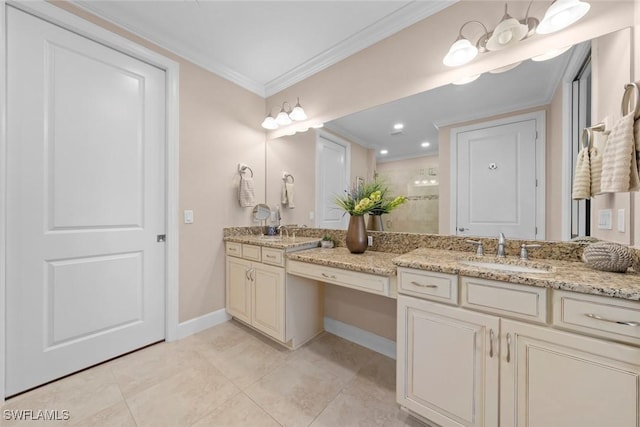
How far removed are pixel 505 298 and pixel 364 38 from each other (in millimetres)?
2074

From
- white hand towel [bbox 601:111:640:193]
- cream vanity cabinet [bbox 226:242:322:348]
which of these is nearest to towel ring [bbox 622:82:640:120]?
white hand towel [bbox 601:111:640:193]

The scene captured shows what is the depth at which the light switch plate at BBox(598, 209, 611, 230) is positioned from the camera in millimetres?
1163

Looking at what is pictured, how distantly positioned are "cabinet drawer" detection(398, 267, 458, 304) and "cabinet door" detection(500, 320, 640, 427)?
22cm

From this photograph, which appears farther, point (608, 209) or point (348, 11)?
point (348, 11)

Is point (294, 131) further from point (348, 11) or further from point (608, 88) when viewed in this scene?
point (608, 88)

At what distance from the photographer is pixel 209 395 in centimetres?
148

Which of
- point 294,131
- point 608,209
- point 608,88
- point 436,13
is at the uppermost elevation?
point 436,13

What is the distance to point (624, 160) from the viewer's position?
96 cm

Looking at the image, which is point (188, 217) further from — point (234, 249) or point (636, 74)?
point (636, 74)

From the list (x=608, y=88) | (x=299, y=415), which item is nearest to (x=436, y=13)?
(x=608, y=88)

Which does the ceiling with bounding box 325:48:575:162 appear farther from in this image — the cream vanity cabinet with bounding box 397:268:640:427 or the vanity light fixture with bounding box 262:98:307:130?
the cream vanity cabinet with bounding box 397:268:640:427

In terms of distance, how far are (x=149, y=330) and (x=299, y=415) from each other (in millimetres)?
1486

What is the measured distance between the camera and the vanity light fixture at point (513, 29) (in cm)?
116

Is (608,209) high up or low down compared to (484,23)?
down
